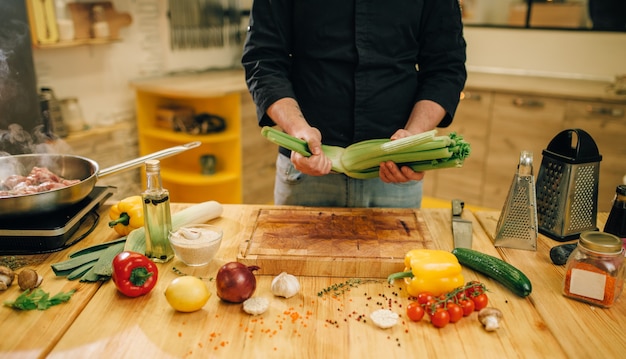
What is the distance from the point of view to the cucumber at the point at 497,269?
141 centimetres

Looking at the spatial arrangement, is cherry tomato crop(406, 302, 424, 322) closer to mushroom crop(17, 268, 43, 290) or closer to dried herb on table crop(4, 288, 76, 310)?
dried herb on table crop(4, 288, 76, 310)

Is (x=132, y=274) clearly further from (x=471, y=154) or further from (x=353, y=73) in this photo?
(x=471, y=154)

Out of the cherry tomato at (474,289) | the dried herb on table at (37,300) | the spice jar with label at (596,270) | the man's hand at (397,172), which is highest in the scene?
the man's hand at (397,172)

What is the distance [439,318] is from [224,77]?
11.8 ft

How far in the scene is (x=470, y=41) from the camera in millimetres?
4965

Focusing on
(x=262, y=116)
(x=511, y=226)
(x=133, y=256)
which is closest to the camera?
(x=133, y=256)

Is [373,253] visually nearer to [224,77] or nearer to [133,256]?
[133,256]

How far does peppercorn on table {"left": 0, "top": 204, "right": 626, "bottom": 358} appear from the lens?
3.92ft

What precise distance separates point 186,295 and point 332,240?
1.63ft

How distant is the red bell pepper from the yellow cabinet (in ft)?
8.53

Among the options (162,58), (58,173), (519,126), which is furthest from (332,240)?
(162,58)

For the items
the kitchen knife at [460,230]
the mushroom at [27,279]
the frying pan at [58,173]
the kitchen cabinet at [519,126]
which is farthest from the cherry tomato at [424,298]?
the kitchen cabinet at [519,126]

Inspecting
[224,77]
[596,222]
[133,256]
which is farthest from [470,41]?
[133,256]

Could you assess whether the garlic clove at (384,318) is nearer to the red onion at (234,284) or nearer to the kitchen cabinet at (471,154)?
the red onion at (234,284)
